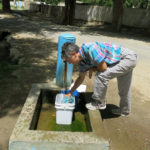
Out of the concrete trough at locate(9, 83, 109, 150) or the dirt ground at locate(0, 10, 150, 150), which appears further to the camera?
the dirt ground at locate(0, 10, 150, 150)

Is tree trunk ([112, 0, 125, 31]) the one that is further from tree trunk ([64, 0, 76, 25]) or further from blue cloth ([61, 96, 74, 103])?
blue cloth ([61, 96, 74, 103])

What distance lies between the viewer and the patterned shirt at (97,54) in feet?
7.86

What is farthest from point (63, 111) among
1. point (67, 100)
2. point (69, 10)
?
point (69, 10)

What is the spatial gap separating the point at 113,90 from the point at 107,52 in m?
2.01

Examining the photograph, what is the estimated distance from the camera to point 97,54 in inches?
93.9

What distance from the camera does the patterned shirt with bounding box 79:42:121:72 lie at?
2.39 m

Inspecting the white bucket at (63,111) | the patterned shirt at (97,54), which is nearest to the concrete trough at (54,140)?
the white bucket at (63,111)

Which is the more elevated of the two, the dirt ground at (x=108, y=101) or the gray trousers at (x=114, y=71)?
the gray trousers at (x=114, y=71)

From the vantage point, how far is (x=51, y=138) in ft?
7.04

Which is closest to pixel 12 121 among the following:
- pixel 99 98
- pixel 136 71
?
pixel 99 98

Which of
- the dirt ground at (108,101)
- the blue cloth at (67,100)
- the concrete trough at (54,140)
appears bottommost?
the dirt ground at (108,101)

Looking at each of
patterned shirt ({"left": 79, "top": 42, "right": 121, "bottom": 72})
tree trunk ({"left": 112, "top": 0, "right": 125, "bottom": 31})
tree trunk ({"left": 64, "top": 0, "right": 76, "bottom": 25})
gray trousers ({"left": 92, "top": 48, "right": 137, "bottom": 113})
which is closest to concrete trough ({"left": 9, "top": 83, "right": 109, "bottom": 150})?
gray trousers ({"left": 92, "top": 48, "right": 137, "bottom": 113})

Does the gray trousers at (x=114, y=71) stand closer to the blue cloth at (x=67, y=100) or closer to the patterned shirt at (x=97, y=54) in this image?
the patterned shirt at (x=97, y=54)

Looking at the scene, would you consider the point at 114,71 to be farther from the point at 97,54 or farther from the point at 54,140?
the point at 54,140
